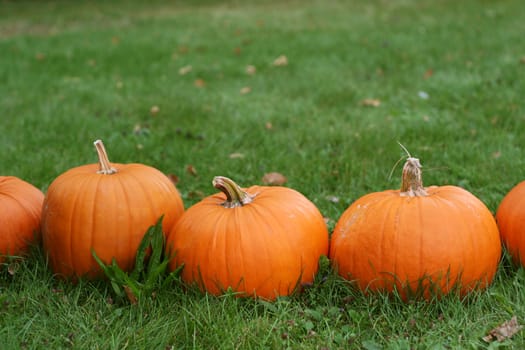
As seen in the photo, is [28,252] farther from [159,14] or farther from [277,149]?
[159,14]

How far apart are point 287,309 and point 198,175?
75.1 inches

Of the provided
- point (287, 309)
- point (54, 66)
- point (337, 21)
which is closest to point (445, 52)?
point (337, 21)

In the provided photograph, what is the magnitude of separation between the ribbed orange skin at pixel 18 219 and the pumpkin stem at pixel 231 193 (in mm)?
994

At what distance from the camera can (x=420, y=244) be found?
7.87 ft

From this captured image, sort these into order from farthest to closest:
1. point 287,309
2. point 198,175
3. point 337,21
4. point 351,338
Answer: point 337,21 → point 198,175 → point 287,309 → point 351,338

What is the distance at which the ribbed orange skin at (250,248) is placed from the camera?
8.08 ft

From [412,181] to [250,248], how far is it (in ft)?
2.44

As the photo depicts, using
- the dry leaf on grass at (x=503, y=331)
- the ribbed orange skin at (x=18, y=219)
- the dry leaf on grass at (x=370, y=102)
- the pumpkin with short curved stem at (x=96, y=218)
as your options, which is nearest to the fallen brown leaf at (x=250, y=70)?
the dry leaf on grass at (x=370, y=102)

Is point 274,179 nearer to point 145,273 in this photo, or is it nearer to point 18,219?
point 145,273

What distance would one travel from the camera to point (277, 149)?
177 inches

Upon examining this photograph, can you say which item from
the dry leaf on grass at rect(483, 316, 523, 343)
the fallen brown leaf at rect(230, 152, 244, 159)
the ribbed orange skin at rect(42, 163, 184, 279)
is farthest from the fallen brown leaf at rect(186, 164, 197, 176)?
the dry leaf on grass at rect(483, 316, 523, 343)

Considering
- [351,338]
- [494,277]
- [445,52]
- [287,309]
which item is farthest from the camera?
[445,52]

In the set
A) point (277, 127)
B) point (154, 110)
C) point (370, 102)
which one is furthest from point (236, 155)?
point (370, 102)

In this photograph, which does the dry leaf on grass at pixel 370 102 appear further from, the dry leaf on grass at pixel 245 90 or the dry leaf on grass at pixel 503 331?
the dry leaf on grass at pixel 503 331
